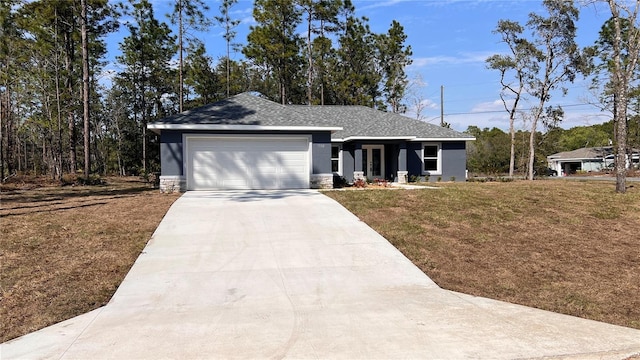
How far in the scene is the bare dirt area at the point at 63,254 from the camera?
5.44m

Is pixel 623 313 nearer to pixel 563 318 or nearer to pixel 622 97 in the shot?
pixel 563 318

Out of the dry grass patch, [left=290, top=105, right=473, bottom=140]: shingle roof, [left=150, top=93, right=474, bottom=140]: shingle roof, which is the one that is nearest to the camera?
the dry grass patch

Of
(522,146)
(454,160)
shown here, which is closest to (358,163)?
(454,160)

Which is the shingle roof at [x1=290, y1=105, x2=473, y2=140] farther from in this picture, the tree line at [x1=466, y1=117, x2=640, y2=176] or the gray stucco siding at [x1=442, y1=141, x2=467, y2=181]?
the tree line at [x1=466, y1=117, x2=640, y2=176]

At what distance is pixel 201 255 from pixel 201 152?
30.7ft

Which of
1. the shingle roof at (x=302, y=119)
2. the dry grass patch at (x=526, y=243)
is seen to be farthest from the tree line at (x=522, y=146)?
the dry grass patch at (x=526, y=243)

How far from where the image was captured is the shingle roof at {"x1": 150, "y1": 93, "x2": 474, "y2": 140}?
16781 millimetres

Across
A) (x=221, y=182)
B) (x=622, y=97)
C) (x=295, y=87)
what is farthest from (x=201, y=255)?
(x=295, y=87)

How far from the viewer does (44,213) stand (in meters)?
10.9

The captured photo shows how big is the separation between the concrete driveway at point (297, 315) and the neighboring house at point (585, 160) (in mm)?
54962

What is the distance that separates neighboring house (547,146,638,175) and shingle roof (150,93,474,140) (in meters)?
39.0

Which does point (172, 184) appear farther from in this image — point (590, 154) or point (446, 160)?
point (590, 154)

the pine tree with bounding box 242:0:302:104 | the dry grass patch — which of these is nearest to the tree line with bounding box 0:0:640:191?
the pine tree with bounding box 242:0:302:104

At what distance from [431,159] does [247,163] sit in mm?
11489
